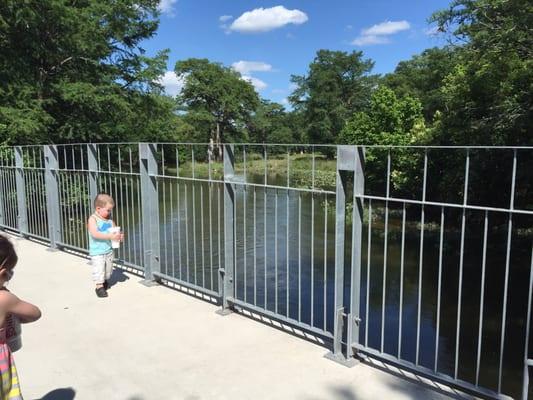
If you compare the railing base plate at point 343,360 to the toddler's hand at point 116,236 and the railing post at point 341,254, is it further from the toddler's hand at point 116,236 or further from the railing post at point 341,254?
the toddler's hand at point 116,236

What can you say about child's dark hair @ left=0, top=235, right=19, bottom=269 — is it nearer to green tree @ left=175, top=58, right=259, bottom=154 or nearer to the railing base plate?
the railing base plate

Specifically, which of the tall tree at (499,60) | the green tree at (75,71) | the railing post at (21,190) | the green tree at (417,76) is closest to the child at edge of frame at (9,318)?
the railing post at (21,190)

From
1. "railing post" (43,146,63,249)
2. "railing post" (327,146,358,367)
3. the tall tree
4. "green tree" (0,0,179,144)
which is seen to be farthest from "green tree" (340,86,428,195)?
"railing post" (327,146,358,367)

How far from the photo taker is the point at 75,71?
17203mm

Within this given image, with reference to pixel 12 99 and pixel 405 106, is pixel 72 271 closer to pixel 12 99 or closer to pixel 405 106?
pixel 12 99

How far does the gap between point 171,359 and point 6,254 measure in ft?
5.77

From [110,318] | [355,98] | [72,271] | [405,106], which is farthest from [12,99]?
[355,98]

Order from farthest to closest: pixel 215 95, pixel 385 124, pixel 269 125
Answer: pixel 269 125 < pixel 215 95 < pixel 385 124

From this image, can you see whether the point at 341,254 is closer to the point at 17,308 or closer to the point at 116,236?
the point at 17,308

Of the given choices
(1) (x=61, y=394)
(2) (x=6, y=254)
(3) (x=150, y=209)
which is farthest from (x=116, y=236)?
(2) (x=6, y=254)

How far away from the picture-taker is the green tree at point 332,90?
56406 mm

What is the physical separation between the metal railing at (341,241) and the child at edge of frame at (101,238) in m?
0.44

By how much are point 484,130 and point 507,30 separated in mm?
3139

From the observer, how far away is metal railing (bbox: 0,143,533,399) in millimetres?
3340
